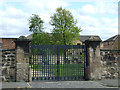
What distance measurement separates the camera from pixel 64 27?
3275 centimetres

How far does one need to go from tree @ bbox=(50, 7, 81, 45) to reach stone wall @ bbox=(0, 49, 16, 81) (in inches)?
893

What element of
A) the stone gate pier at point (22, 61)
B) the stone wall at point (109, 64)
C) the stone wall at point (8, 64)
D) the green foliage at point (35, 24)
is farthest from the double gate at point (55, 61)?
the green foliage at point (35, 24)

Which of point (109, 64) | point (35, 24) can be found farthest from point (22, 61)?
point (35, 24)

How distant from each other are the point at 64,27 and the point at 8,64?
24223mm

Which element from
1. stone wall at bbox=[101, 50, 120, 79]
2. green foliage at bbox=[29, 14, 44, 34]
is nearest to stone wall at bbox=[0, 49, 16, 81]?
stone wall at bbox=[101, 50, 120, 79]

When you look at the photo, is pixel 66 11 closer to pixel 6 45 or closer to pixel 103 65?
pixel 6 45

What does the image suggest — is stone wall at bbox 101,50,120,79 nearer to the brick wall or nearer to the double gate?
the double gate

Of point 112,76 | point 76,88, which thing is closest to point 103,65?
point 112,76

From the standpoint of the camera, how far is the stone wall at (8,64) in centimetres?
909

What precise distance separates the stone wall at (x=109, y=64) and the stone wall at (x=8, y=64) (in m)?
4.70

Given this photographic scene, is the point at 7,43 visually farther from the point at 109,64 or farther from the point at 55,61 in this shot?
the point at 109,64

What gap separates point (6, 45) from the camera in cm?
3042

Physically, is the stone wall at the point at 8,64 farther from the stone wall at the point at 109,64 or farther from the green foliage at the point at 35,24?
the green foliage at the point at 35,24

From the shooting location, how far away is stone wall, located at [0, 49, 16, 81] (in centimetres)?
909
